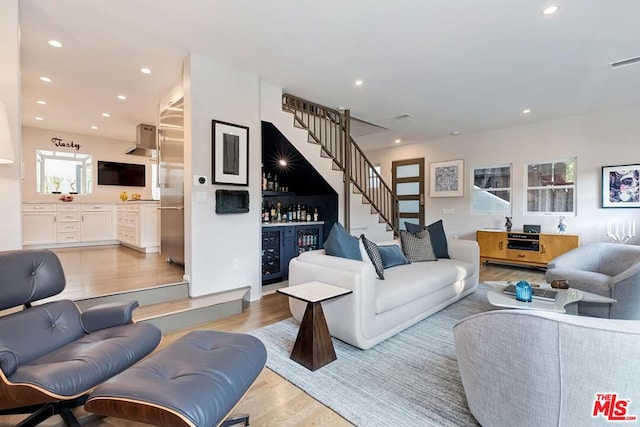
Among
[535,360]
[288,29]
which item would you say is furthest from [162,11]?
[535,360]

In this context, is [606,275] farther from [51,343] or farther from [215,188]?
[51,343]

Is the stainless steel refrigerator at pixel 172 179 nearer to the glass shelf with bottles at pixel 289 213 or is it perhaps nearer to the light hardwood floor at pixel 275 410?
the glass shelf with bottles at pixel 289 213

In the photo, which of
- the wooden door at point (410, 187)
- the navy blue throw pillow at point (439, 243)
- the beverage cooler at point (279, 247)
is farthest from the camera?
the wooden door at point (410, 187)

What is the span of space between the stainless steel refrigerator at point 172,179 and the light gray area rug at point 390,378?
81.7 inches

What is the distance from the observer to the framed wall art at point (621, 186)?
15.8 ft

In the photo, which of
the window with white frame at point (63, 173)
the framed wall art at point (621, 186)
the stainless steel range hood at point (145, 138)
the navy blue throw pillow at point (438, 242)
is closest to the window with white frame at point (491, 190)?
the framed wall art at point (621, 186)

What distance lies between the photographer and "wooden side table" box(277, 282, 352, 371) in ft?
7.16

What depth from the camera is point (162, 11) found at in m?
2.53

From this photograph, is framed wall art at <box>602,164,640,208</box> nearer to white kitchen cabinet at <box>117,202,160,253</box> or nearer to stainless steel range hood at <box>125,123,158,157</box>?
white kitchen cabinet at <box>117,202,160,253</box>

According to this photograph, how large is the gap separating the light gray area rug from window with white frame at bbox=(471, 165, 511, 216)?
4.47 metres

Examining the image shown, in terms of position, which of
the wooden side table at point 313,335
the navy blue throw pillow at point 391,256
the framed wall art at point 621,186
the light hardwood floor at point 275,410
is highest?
the framed wall art at point 621,186

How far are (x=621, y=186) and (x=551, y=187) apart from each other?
3.16ft

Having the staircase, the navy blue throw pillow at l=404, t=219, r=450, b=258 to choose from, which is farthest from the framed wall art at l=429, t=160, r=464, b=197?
the navy blue throw pillow at l=404, t=219, r=450, b=258

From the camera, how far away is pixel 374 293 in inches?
95.7
